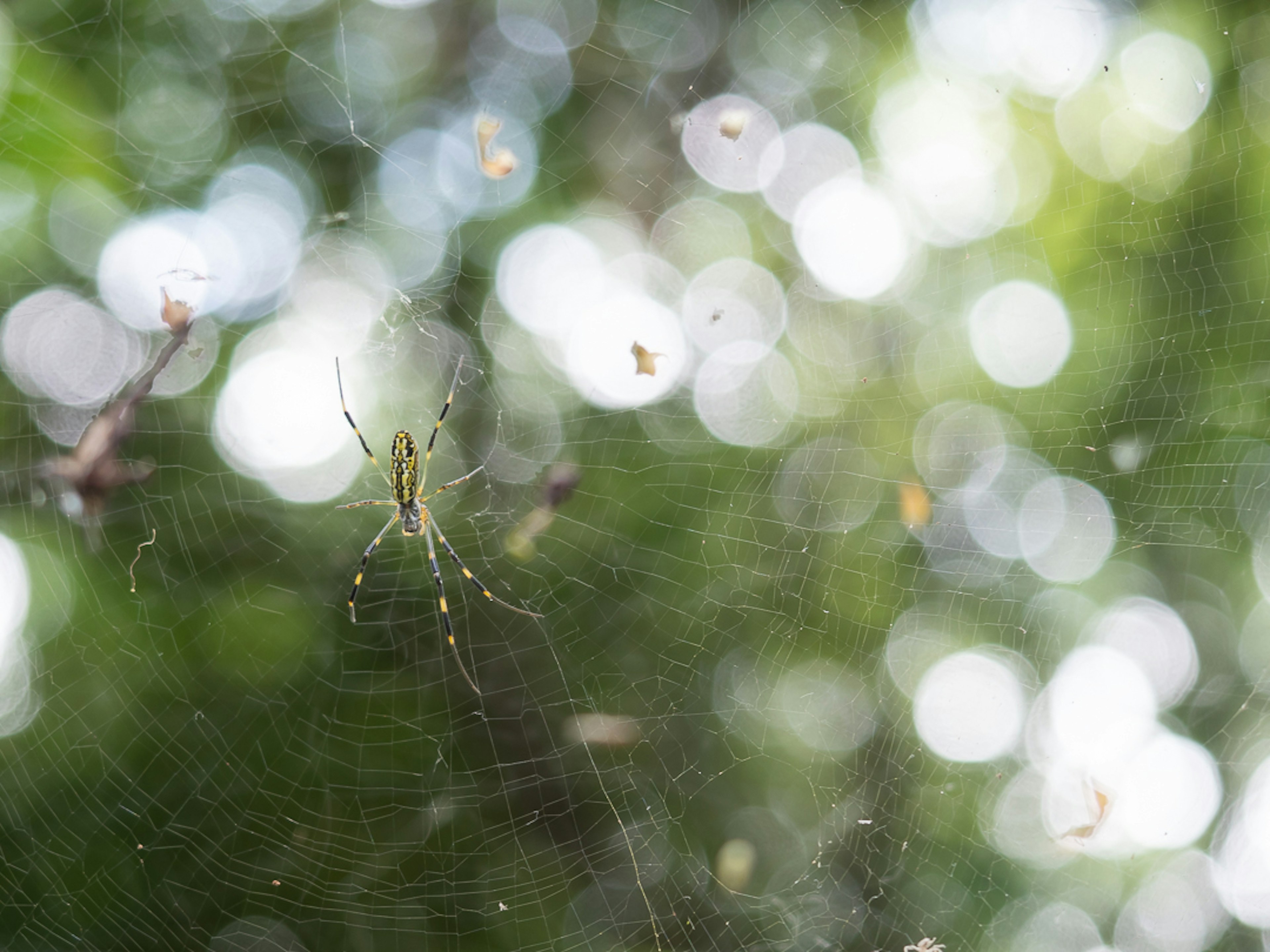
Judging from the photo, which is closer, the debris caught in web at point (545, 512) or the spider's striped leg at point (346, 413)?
the spider's striped leg at point (346, 413)

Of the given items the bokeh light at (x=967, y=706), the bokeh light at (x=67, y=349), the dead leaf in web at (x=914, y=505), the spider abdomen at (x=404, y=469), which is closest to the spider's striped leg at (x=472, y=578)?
the spider abdomen at (x=404, y=469)

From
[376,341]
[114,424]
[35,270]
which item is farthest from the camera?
[376,341]

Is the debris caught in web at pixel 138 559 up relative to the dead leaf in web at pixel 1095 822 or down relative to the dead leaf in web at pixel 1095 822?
up

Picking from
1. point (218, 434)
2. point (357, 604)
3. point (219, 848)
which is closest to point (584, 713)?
point (357, 604)

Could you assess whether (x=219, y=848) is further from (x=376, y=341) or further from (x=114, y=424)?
(x=376, y=341)

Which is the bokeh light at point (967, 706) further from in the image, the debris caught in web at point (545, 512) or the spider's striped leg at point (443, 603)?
the spider's striped leg at point (443, 603)

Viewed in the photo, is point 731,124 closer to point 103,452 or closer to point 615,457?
point 615,457

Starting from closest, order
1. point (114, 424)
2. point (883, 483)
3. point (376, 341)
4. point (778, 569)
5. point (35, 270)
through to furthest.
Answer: point (114, 424) < point (35, 270) < point (376, 341) < point (778, 569) < point (883, 483)

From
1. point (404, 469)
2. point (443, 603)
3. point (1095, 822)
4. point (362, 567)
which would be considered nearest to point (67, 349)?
point (362, 567)
